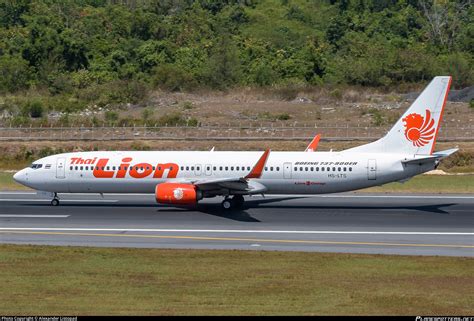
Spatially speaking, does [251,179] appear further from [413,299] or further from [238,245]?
[413,299]

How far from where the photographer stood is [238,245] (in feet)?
129

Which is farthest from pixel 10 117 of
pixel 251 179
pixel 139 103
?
pixel 251 179

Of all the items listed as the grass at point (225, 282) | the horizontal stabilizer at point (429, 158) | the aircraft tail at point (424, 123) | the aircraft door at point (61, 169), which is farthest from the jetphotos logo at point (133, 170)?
the horizontal stabilizer at point (429, 158)

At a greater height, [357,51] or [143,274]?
[357,51]

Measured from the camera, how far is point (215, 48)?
120312mm

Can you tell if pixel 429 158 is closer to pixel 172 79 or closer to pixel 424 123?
pixel 424 123

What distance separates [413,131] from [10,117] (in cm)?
6059

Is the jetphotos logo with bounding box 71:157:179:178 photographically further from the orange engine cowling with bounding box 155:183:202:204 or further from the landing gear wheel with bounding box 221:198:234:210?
the landing gear wheel with bounding box 221:198:234:210

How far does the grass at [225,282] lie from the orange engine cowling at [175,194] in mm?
10728

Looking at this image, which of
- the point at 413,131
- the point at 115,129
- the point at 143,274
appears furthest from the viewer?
the point at 115,129

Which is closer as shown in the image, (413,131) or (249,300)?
(249,300)

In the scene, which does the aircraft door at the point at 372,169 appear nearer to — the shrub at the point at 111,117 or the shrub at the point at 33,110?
the shrub at the point at 111,117

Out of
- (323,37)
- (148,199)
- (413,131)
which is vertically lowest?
(148,199)

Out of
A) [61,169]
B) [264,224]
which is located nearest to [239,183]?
[264,224]
